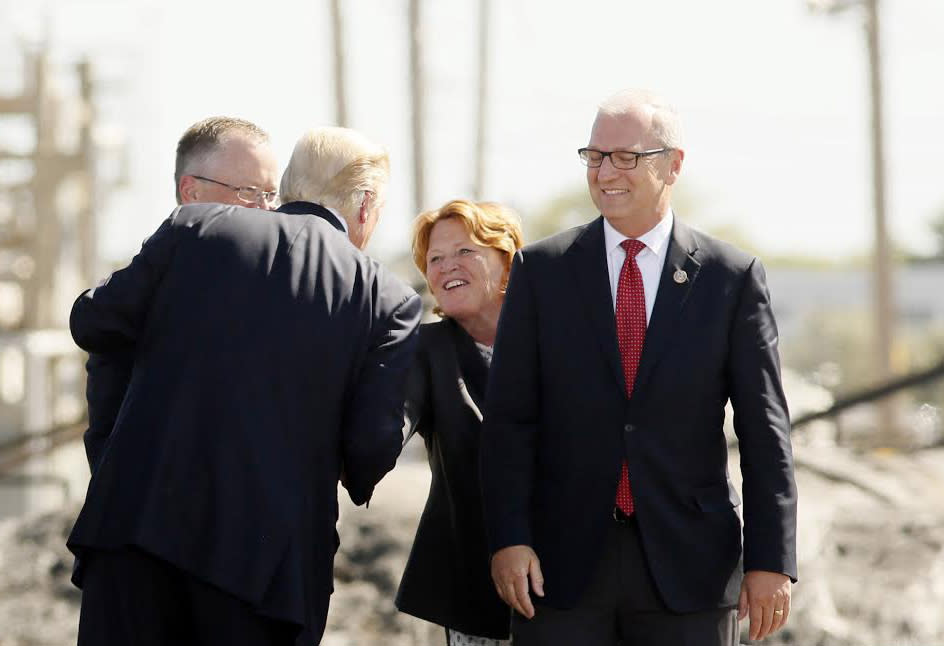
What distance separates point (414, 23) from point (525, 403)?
42.6ft

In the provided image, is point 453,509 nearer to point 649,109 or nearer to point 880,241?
point 649,109

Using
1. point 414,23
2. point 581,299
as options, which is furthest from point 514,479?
point 414,23

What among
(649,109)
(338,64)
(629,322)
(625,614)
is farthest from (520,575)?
(338,64)

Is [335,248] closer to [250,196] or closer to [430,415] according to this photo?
[250,196]

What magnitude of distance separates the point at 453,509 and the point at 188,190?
3.49 feet

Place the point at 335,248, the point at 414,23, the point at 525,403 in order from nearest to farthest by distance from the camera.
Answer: the point at 335,248 < the point at 525,403 < the point at 414,23

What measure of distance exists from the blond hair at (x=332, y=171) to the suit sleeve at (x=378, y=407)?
294mm

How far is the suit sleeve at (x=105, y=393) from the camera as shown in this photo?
10.8 ft

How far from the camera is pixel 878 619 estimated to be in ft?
23.0

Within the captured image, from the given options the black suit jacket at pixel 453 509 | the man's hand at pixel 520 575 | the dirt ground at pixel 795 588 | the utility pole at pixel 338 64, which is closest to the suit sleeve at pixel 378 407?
the man's hand at pixel 520 575

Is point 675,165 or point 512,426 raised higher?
point 675,165

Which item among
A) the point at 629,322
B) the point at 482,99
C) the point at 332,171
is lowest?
the point at 629,322

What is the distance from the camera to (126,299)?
3.11 meters

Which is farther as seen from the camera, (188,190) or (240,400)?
(188,190)
